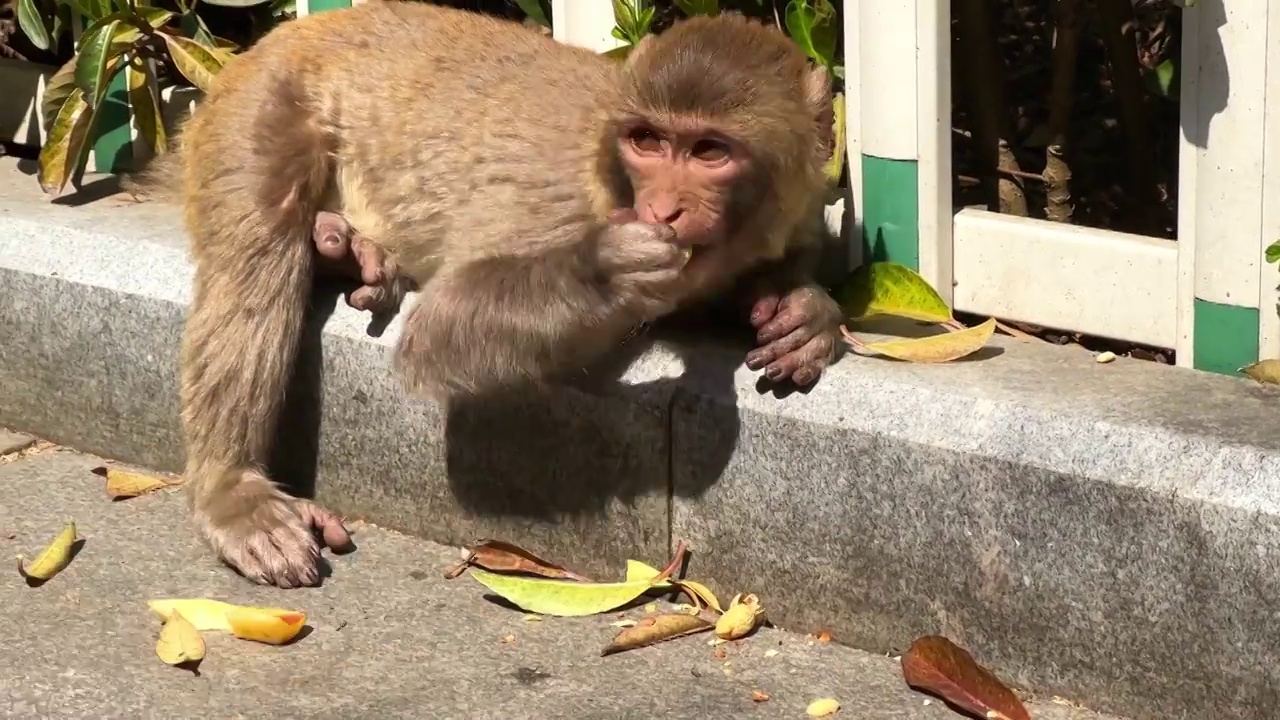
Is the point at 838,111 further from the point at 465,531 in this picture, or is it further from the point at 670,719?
the point at 670,719

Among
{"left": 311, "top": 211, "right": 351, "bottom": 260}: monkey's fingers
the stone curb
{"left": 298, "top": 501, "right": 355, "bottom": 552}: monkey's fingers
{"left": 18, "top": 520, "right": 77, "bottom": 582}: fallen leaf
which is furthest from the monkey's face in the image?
{"left": 18, "top": 520, "right": 77, "bottom": 582}: fallen leaf

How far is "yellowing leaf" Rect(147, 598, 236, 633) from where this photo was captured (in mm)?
3699

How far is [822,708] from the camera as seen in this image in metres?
3.28

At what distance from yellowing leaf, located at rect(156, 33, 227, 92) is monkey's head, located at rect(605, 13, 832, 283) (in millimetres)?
1683

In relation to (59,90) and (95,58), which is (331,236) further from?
(59,90)

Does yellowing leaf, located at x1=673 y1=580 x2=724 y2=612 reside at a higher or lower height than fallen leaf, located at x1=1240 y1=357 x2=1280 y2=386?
lower

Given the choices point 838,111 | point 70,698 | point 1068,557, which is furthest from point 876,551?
point 70,698

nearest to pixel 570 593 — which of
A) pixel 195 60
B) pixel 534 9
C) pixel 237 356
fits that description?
pixel 237 356

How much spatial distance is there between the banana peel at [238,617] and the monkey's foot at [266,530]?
4.9 inches

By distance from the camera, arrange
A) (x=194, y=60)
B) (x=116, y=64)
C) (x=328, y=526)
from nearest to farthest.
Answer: (x=328, y=526), (x=194, y=60), (x=116, y=64)

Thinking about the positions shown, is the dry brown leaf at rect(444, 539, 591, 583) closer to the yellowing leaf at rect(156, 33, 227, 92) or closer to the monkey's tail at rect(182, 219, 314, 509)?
the monkey's tail at rect(182, 219, 314, 509)

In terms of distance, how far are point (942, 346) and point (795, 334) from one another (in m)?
0.30

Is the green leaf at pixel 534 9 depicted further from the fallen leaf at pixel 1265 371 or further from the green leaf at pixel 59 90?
the fallen leaf at pixel 1265 371

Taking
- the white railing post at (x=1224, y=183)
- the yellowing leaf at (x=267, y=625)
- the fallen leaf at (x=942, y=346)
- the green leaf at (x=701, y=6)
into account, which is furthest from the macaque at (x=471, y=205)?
the white railing post at (x=1224, y=183)
